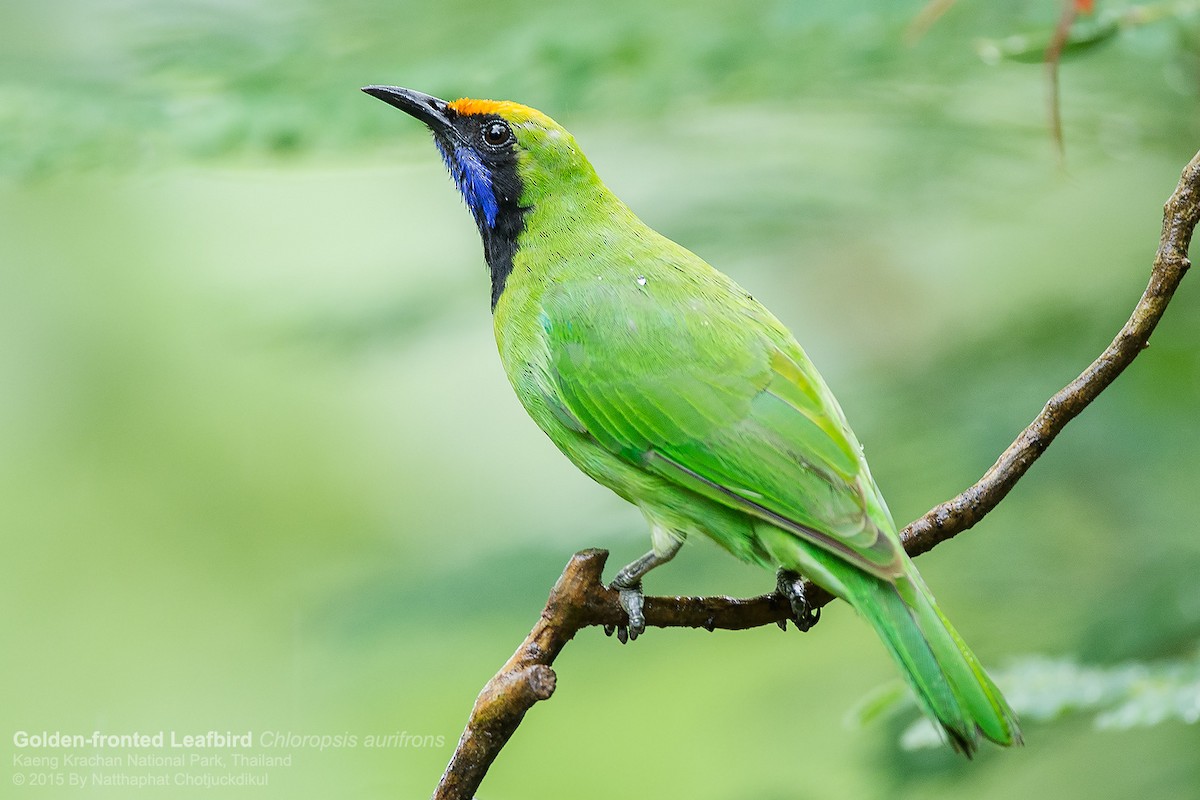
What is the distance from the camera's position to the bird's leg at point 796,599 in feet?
9.33

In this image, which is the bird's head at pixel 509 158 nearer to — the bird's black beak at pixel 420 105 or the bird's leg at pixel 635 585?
the bird's black beak at pixel 420 105

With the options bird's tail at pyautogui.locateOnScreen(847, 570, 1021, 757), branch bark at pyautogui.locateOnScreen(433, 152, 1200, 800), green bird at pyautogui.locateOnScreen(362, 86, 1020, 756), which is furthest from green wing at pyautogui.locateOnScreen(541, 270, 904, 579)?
branch bark at pyautogui.locateOnScreen(433, 152, 1200, 800)

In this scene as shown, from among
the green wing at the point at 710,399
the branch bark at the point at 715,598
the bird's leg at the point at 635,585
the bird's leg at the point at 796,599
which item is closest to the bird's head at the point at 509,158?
the green wing at the point at 710,399

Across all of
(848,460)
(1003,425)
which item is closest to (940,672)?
(848,460)

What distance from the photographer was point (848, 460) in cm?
301

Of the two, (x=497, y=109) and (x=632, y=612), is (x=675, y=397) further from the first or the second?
(x=497, y=109)

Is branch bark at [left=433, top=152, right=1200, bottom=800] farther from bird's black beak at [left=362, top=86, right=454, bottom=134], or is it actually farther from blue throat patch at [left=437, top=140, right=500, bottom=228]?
bird's black beak at [left=362, top=86, right=454, bottom=134]

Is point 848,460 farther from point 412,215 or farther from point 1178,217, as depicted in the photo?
point 412,215

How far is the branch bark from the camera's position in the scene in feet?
6.75

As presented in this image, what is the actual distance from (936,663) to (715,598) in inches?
17.8

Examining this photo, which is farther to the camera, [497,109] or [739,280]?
[739,280]

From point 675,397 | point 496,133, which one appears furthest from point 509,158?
point 675,397

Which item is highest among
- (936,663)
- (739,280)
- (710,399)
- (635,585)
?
(739,280)

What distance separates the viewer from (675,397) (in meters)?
3.20
